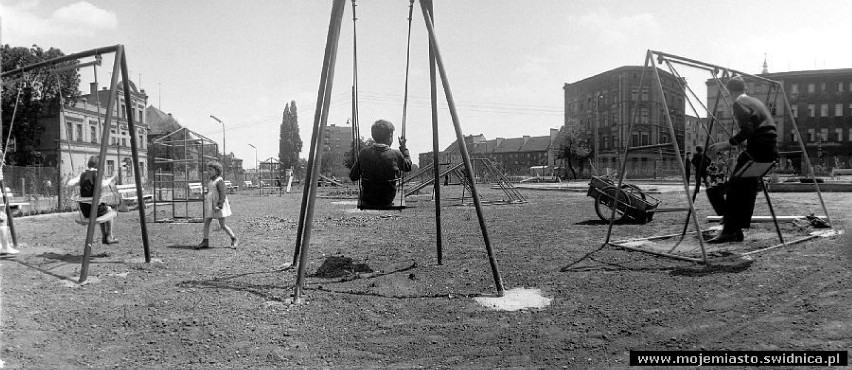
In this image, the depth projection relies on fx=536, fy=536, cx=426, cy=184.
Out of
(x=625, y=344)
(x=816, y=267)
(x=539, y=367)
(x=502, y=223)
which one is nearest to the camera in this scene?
(x=539, y=367)

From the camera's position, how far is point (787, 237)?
30.6 ft

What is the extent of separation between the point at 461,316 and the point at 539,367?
1409 mm

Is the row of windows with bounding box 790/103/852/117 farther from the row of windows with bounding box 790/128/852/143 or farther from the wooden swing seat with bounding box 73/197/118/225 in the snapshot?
the wooden swing seat with bounding box 73/197/118/225

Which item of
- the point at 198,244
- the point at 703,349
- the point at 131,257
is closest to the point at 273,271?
the point at 131,257

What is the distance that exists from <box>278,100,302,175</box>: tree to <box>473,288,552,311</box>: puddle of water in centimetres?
8720

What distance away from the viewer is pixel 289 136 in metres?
91.8

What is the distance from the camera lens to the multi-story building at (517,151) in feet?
324

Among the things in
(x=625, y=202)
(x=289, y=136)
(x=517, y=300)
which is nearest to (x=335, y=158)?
(x=289, y=136)

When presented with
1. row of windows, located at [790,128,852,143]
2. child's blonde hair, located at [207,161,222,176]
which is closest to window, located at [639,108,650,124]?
row of windows, located at [790,128,852,143]

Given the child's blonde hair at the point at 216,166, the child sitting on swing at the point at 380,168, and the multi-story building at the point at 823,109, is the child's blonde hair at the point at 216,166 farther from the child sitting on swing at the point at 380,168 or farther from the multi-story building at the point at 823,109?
the multi-story building at the point at 823,109

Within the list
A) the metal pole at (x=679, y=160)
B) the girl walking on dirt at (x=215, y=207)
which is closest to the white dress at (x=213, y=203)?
the girl walking on dirt at (x=215, y=207)

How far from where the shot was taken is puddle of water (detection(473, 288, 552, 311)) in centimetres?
552

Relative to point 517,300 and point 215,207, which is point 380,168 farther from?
point 215,207

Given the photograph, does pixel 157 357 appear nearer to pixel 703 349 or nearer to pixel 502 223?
pixel 703 349
